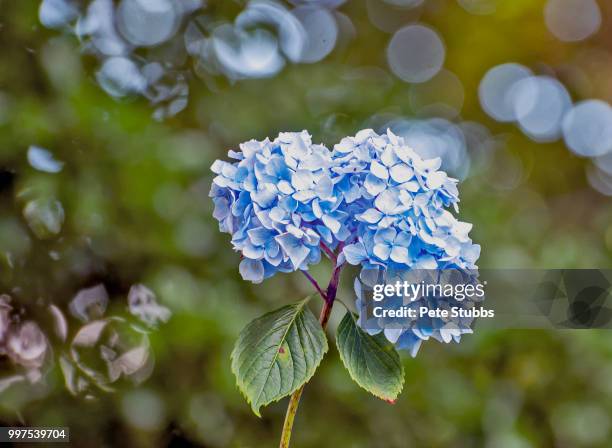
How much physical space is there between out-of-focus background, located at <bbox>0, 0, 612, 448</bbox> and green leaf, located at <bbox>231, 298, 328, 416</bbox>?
25cm

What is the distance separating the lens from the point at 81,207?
0.69 meters

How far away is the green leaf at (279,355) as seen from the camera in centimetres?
29


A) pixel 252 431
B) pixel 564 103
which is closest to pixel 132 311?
pixel 252 431

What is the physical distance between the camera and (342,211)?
278 millimetres

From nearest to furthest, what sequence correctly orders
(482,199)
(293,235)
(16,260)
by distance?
(293,235)
(16,260)
(482,199)

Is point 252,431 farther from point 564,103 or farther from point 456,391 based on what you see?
point 564,103

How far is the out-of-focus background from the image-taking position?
0.69 meters

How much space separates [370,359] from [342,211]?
8 cm

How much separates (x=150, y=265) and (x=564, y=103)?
33.5 inches

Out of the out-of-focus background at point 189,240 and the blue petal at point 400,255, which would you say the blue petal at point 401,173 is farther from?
the out-of-focus background at point 189,240

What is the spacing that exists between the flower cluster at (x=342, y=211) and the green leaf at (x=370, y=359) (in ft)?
0.06

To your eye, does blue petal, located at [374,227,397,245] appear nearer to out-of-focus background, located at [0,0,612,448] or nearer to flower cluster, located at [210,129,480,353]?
flower cluster, located at [210,129,480,353]

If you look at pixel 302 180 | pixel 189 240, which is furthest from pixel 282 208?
pixel 189 240

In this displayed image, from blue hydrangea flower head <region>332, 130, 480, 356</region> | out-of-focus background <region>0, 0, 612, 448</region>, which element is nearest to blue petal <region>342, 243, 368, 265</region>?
blue hydrangea flower head <region>332, 130, 480, 356</region>
